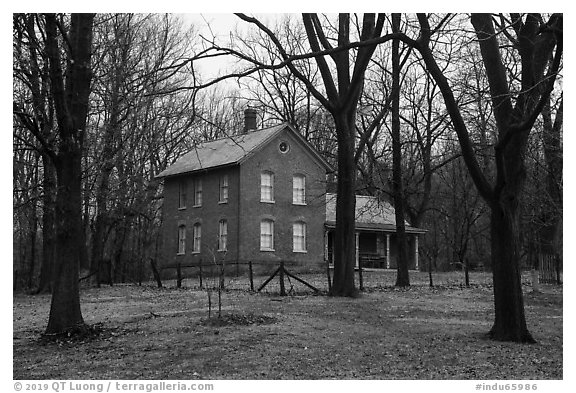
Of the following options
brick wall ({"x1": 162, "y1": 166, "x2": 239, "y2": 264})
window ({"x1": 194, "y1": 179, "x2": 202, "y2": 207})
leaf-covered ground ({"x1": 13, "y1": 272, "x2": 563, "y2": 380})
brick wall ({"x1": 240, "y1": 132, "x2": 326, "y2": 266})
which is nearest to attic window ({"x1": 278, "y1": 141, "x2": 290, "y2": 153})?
brick wall ({"x1": 240, "y1": 132, "x2": 326, "y2": 266})

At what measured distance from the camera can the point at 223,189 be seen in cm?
4034

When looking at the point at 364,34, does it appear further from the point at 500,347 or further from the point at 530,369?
the point at 530,369

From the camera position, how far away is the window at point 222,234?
39.4 metres

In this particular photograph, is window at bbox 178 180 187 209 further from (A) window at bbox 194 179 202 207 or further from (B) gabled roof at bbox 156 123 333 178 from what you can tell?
(A) window at bbox 194 179 202 207

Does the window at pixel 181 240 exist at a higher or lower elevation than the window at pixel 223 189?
lower

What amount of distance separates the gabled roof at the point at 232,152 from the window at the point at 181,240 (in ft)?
10.6

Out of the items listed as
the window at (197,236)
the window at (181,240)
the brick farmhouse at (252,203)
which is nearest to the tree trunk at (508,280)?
the brick farmhouse at (252,203)

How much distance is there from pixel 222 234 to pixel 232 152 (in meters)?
4.47

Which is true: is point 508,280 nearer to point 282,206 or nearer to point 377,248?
point 282,206

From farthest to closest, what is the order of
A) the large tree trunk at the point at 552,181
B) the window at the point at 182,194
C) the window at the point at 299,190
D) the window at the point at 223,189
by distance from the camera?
the window at the point at 182,194 → the window at the point at 299,190 → the window at the point at 223,189 → the large tree trunk at the point at 552,181

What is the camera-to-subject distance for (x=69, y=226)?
52.8ft

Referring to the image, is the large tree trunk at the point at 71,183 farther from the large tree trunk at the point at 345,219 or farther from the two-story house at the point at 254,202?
the two-story house at the point at 254,202

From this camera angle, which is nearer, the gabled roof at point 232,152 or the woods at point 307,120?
the woods at point 307,120

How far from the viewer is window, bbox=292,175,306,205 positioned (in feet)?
135
